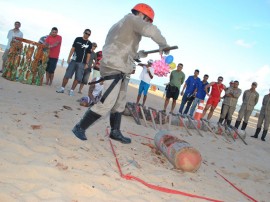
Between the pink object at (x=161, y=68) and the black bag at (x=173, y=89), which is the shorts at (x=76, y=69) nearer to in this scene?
the black bag at (x=173, y=89)

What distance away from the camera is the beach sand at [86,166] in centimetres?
315

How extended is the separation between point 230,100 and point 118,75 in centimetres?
739

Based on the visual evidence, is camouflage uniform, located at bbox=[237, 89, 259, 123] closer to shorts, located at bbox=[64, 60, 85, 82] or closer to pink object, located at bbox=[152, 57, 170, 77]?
pink object, located at bbox=[152, 57, 170, 77]

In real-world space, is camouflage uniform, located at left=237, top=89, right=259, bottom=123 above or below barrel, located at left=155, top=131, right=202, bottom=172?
above

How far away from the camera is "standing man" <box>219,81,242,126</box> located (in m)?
11.2

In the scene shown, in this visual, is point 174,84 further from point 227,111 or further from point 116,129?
point 116,129

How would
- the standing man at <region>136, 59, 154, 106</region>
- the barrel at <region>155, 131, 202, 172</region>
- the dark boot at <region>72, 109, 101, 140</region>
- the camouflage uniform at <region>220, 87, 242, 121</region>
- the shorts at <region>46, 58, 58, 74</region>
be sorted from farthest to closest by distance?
the camouflage uniform at <region>220, 87, 242, 121</region>, the standing man at <region>136, 59, 154, 106</region>, the shorts at <region>46, 58, 58, 74</region>, the dark boot at <region>72, 109, 101, 140</region>, the barrel at <region>155, 131, 202, 172</region>

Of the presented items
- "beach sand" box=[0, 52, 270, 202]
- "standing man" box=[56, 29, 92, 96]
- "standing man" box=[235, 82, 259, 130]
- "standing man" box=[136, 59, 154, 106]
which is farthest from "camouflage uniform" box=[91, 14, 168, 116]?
"standing man" box=[235, 82, 259, 130]

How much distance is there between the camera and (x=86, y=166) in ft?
12.6

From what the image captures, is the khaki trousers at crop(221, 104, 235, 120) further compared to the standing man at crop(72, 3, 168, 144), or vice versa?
the khaki trousers at crop(221, 104, 235, 120)

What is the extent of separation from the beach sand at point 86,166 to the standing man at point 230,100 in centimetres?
420

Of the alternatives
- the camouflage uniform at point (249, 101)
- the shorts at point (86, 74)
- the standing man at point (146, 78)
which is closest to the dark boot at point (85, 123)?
the shorts at point (86, 74)

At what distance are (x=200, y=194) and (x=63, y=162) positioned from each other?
1831 mm

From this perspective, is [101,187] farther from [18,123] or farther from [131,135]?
[131,135]
